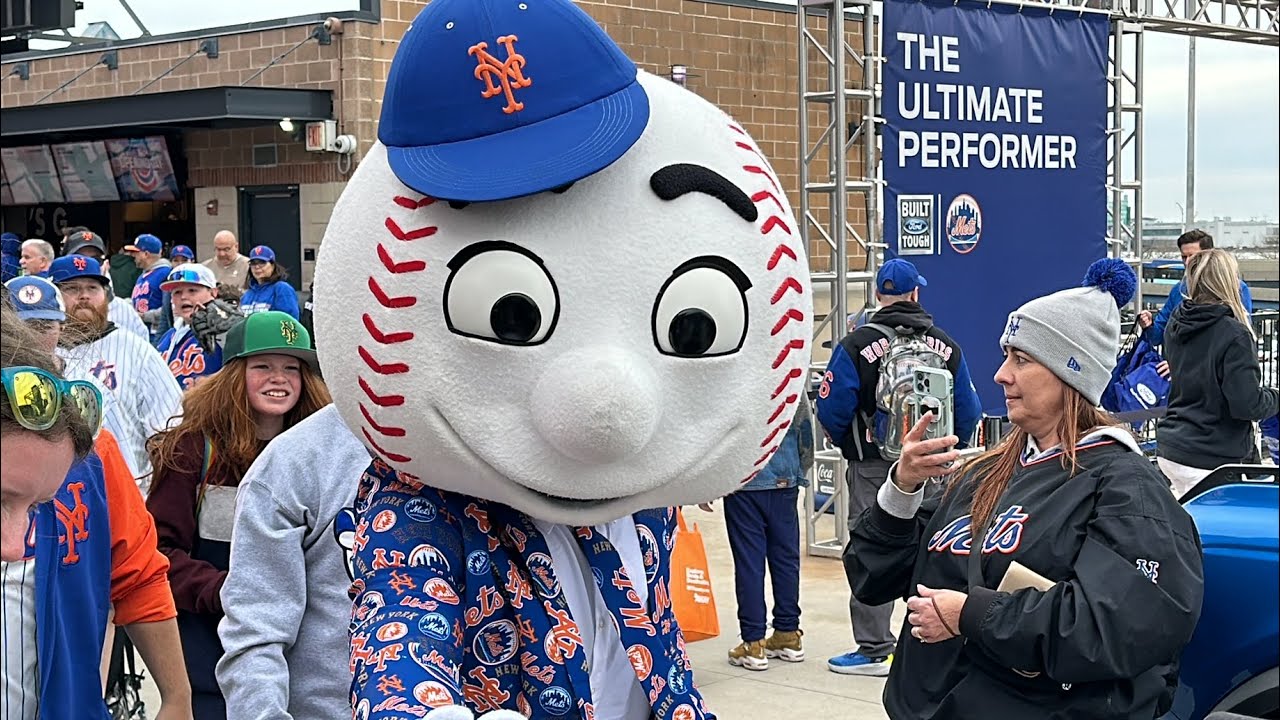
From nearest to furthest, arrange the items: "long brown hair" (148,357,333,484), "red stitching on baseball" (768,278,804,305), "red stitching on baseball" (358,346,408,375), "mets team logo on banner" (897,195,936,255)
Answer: "red stitching on baseball" (358,346,408,375)
"red stitching on baseball" (768,278,804,305)
"long brown hair" (148,357,333,484)
"mets team logo on banner" (897,195,936,255)

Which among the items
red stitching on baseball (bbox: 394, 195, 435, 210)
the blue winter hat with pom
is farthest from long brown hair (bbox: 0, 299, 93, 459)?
the blue winter hat with pom

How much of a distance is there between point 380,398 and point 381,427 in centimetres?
5

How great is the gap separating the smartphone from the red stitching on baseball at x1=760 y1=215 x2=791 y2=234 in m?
2.84

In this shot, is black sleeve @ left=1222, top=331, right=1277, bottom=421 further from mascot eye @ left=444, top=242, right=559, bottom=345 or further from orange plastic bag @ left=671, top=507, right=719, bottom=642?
mascot eye @ left=444, top=242, right=559, bottom=345

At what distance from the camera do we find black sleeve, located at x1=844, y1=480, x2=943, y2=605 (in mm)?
3506

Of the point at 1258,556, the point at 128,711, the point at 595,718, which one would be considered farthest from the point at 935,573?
the point at 128,711

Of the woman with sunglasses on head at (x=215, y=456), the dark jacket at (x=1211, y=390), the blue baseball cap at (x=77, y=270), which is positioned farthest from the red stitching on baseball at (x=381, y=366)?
the dark jacket at (x=1211, y=390)

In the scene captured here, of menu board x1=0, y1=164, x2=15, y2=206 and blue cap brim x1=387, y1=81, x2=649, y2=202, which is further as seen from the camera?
menu board x1=0, y1=164, x2=15, y2=206

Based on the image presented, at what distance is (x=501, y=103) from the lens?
2.19m

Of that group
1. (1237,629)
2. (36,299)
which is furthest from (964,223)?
(36,299)

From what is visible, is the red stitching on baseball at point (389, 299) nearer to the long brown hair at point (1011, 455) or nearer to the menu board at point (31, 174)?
the long brown hair at point (1011, 455)

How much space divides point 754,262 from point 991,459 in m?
1.44

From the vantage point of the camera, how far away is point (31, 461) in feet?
7.29

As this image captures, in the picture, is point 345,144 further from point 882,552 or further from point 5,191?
point 882,552
